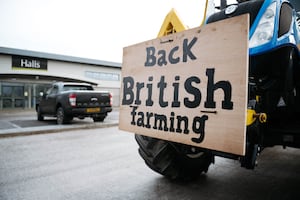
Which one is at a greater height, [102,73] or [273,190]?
[102,73]

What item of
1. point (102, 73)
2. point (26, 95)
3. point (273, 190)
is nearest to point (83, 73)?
point (102, 73)

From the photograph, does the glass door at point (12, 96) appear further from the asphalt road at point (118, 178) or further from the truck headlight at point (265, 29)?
the truck headlight at point (265, 29)

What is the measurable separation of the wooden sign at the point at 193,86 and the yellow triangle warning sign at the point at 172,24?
1.20 feet

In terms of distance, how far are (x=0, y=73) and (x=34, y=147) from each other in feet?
44.9

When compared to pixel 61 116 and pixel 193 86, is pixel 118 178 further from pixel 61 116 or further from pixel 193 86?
pixel 61 116

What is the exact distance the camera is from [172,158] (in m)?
2.31

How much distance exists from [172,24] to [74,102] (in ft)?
19.9

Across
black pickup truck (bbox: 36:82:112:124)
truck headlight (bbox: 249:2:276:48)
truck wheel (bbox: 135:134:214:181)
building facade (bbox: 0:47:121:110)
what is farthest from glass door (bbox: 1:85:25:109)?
truck headlight (bbox: 249:2:276:48)

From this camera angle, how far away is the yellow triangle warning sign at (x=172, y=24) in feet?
6.12

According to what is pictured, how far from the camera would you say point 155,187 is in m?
2.49

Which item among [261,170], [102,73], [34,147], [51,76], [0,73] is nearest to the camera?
[261,170]

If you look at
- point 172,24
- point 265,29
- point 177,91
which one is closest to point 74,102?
point 172,24

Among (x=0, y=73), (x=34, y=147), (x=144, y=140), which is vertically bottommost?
(x=34, y=147)

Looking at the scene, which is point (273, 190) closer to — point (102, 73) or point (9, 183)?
point (9, 183)
